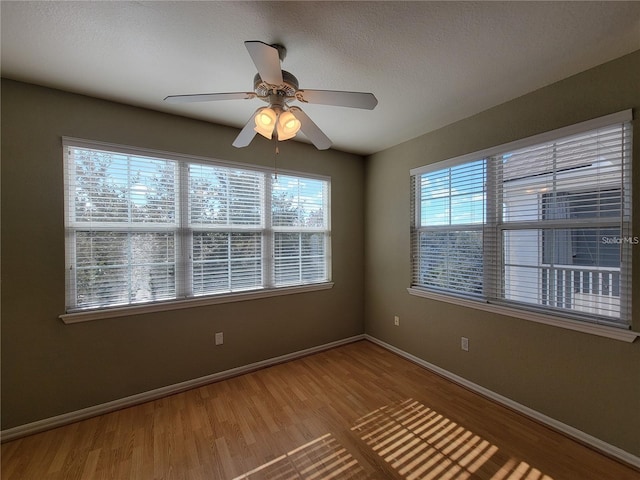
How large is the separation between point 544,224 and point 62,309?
3753mm

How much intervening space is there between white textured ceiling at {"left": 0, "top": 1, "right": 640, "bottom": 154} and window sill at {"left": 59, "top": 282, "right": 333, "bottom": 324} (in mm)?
1729

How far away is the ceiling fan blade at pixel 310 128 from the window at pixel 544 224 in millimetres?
1509

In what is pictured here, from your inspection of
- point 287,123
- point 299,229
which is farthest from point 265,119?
point 299,229

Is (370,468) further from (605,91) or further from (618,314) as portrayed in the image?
(605,91)

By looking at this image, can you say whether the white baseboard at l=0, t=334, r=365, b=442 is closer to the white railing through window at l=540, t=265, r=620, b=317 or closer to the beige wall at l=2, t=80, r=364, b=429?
the beige wall at l=2, t=80, r=364, b=429

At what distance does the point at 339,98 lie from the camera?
1499mm

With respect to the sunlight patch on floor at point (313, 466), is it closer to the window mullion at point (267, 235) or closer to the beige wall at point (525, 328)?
the beige wall at point (525, 328)

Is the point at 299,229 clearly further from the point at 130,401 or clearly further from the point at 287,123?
the point at 130,401

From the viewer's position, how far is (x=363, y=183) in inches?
149

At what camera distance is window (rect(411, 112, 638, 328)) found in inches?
69.7

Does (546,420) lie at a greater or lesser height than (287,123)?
lesser

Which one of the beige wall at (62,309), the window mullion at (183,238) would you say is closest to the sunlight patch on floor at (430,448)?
the beige wall at (62,309)

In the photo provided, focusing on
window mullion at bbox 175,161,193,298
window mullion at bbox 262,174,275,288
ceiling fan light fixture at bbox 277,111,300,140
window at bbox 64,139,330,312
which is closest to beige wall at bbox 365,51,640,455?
window at bbox 64,139,330,312

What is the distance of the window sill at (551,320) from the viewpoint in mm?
1716
